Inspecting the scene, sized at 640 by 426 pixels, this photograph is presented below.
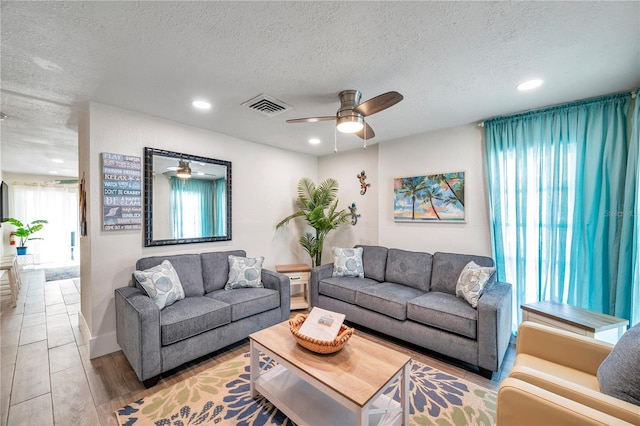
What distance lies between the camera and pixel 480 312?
2189 millimetres

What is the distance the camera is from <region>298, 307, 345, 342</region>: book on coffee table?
170 cm

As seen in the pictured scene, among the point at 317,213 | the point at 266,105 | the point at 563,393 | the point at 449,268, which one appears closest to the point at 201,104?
the point at 266,105

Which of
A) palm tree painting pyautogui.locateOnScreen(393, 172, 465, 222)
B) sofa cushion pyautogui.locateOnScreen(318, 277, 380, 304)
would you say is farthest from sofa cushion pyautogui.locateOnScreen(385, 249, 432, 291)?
palm tree painting pyautogui.locateOnScreen(393, 172, 465, 222)

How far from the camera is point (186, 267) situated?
2.90m

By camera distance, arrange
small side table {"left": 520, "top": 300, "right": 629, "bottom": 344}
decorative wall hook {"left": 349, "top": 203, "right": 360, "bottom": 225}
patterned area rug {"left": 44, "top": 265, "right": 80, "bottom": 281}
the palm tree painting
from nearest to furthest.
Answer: small side table {"left": 520, "top": 300, "right": 629, "bottom": 344}
the palm tree painting
decorative wall hook {"left": 349, "top": 203, "right": 360, "bottom": 225}
patterned area rug {"left": 44, "top": 265, "right": 80, "bottom": 281}

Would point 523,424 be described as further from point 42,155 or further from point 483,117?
point 42,155

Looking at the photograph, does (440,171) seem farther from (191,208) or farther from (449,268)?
(191,208)

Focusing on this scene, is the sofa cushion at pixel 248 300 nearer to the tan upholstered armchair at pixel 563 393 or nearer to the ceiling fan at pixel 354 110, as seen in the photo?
the ceiling fan at pixel 354 110

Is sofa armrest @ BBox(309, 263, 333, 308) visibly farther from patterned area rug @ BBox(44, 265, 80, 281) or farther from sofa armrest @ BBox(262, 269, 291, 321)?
patterned area rug @ BBox(44, 265, 80, 281)

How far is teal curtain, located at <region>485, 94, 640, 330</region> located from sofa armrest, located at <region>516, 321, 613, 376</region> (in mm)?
1135

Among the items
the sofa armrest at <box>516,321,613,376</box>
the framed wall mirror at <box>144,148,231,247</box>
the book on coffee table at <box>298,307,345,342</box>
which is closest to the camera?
the sofa armrest at <box>516,321,613,376</box>

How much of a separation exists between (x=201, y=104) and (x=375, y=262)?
9.27 ft

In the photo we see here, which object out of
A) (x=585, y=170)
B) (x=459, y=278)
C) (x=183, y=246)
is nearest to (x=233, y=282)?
(x=183, y=246)

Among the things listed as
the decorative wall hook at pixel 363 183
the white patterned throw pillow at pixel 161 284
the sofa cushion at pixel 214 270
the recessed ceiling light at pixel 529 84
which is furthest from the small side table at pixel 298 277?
the recessed ceiling light at pixel 529 84
